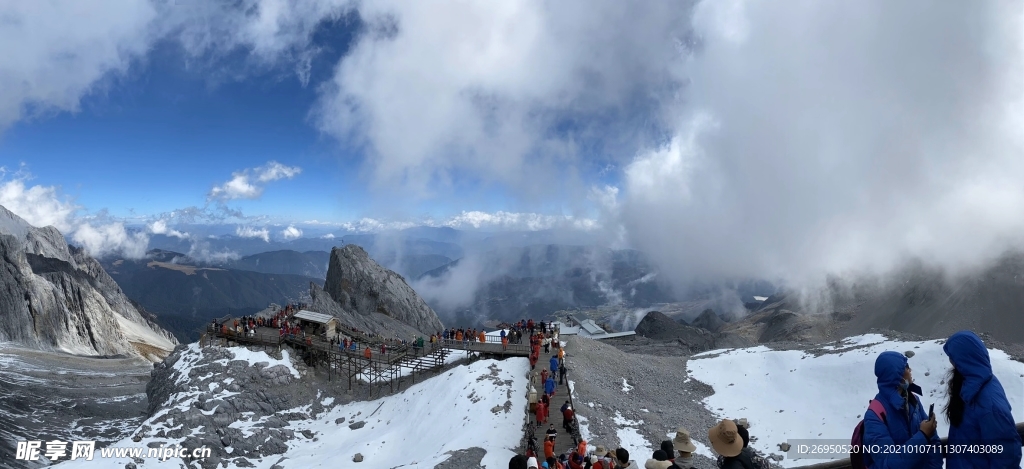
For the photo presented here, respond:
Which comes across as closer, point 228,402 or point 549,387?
point 549,387

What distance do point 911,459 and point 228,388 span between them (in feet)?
124

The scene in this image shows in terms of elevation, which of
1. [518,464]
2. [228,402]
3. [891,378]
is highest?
[891,378]

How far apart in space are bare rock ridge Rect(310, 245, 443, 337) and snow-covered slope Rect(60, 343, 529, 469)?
30622mm

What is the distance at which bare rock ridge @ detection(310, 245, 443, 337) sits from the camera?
70438 millimetres

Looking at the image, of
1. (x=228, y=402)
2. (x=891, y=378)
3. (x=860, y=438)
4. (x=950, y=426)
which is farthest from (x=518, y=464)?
(x=228, y=402)

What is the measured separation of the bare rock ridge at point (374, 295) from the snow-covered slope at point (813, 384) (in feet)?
148

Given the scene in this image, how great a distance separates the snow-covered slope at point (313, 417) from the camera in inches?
939

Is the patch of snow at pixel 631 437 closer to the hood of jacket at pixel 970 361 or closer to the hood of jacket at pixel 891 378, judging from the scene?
the hood of jacket at pixel 891 378

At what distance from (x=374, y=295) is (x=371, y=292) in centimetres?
69

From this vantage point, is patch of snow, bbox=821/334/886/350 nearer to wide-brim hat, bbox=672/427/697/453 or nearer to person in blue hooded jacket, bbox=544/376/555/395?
person in blue hooded jacket, bbox=544/376/555/395

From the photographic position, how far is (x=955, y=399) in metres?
5.50

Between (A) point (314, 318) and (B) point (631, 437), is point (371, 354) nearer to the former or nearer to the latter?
(A) point (314, 318)

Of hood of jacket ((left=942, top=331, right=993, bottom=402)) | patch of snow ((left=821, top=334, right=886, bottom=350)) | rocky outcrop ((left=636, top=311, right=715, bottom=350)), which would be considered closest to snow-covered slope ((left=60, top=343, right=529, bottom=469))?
hood of jacket ((left=942, top=331, right=993, bottom=402))

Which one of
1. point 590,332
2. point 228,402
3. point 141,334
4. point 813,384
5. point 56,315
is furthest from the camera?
point 141,334
